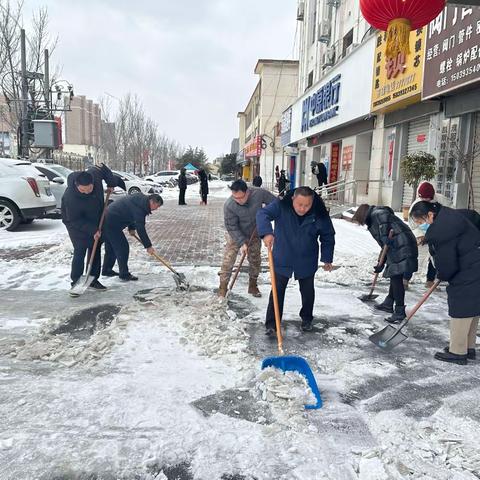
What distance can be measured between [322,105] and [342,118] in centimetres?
314

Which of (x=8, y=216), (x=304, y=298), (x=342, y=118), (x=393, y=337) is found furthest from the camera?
(x=342, y=118)

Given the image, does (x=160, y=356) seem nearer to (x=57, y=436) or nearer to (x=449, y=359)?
(x=57, y=436)

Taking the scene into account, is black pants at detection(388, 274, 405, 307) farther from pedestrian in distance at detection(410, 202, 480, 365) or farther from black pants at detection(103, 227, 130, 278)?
black pants at detection(103, 227, 130, 278)

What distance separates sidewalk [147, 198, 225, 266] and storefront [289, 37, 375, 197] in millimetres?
5501

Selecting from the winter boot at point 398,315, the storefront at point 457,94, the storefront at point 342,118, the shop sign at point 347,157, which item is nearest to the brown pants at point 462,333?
the winter boot at point 398,315

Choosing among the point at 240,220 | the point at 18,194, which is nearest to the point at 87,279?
the point at 240,220

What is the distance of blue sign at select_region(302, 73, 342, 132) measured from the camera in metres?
16.2

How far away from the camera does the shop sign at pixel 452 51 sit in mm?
7699

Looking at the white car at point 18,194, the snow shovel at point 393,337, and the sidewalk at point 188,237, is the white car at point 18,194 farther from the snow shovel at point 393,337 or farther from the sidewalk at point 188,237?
the snow shovel at point 393,337

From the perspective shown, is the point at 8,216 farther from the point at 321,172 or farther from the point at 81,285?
the point at 321,172

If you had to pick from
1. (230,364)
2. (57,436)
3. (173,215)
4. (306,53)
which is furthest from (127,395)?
(306,53)

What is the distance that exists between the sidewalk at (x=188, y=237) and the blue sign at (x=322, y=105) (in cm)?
615

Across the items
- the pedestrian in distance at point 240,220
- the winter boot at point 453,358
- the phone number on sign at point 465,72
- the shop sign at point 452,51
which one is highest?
the shop sign at point 452,51

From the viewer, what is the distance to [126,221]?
6.10m
